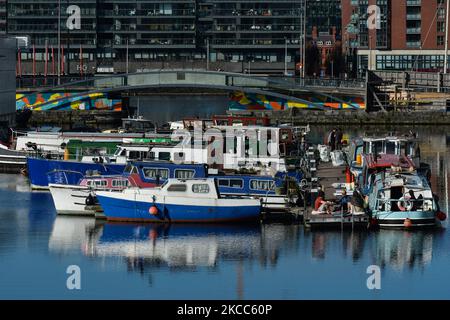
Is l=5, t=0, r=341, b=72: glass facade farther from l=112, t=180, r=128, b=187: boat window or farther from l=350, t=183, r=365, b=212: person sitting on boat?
l=112, t=180, r=128, b=187: boat window

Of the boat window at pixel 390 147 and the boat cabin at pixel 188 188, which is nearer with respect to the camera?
the boat cabin at pixel 188 188

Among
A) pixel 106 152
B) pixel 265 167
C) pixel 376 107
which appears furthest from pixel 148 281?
pixel 376 107

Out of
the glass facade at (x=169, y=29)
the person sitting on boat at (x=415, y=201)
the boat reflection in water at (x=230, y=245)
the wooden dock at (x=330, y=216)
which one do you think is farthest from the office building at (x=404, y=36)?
the boat reflection in water at (x=230, y=245)

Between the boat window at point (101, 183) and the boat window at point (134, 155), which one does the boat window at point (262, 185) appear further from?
the boat window at point (134, 155)

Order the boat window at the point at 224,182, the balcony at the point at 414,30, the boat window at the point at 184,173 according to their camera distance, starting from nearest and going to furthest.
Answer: the boat window at the point at 224,182 < the boat window at the point at 184,173 < the balcony at the point at 414,30

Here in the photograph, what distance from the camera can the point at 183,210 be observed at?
34031 mm

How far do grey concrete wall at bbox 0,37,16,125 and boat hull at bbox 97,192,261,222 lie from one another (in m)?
26.1

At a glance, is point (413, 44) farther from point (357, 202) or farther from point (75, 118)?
point (357, 202)

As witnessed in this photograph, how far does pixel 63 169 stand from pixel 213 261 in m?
10.9

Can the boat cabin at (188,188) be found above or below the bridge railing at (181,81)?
below

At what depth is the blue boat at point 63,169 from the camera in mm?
39719

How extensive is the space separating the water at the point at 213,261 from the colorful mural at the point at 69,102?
1543 inches

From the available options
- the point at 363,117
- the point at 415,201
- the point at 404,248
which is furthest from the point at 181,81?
→ the point at 404,248

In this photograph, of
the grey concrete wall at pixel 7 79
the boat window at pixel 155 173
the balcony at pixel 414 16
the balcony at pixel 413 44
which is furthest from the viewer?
the balcony at pixel 413 44
